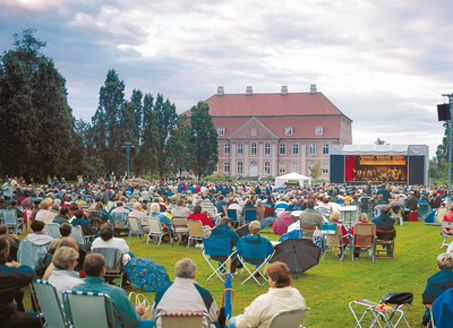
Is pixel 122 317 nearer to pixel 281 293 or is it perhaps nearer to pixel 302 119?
pixel 281 293

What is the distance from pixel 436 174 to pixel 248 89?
100 ft

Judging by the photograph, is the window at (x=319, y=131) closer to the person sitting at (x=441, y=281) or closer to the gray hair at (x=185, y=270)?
the person sitting at (x=441, y=281)

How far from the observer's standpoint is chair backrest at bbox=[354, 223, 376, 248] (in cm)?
1125

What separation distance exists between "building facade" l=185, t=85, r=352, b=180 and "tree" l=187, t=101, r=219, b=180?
32.6ft

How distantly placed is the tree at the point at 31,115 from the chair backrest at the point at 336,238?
29.7m

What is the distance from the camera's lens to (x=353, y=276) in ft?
32.0

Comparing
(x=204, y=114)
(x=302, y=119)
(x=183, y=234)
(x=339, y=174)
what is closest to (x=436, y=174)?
(x=302, y=119)

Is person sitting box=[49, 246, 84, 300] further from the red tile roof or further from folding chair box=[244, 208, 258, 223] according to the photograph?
the red tile roof

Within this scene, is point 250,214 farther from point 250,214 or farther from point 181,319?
point 181,319

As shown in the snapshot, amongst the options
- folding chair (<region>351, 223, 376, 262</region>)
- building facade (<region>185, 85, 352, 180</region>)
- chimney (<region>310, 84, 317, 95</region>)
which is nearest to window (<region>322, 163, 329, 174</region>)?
building facade (<region>185, 85, 352, 180</region>)

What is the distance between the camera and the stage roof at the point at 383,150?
50.5 metres

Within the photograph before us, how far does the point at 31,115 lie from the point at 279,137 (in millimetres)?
44475

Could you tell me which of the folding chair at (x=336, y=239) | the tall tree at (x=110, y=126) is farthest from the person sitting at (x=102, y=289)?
the tall tree at (x=110, y=126)

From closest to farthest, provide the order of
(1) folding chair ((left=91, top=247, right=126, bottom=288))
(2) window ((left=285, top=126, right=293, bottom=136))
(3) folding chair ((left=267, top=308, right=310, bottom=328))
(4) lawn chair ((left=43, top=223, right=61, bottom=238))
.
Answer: (3) folding chair ((left=267, top=308, right=310, bottom=328)) → (1) folding chair ((left=91, top=247, right=126, bottom=288)) → (4) lawn chair ((left=43, top=223, right=61, bottom=238)) → (2) window ((left=285, top=126, right=293, bottom=136))
